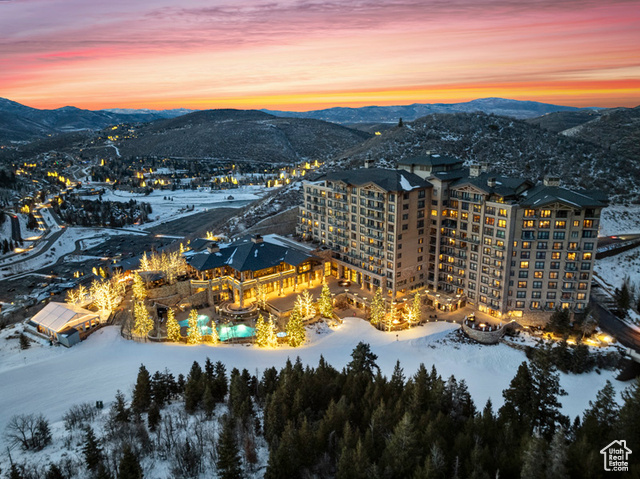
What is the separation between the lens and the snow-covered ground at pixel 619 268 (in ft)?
314

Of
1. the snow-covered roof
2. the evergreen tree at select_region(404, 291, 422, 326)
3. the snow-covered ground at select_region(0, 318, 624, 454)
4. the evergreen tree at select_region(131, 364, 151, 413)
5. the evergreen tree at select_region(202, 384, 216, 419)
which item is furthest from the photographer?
the evergreen tree at select_region(404, 291, 422, 326)

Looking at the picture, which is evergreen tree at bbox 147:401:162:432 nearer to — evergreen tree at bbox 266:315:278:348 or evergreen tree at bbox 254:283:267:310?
evergreen tree at bbox 266:315:278:348

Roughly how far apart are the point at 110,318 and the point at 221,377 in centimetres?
3267

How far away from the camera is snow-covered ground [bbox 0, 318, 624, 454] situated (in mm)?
48156

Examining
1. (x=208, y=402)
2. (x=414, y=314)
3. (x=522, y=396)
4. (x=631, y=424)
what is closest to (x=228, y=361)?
(x=208, y=402)

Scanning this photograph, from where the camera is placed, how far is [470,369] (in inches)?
2261

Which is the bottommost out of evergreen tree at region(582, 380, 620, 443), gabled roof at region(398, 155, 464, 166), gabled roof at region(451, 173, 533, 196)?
evergreen tree at region(582, 380, 620, 443)

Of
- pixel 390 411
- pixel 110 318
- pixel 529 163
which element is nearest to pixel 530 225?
pixel 390 411

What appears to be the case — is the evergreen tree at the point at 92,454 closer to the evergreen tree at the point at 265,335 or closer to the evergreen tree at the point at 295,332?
the evergreen tree at the point at 265,335

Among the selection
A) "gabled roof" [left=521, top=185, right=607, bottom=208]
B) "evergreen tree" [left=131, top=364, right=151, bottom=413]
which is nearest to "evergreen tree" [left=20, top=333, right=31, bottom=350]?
"evergreen tree" [left=131, top=364, right=151, bottom=413]

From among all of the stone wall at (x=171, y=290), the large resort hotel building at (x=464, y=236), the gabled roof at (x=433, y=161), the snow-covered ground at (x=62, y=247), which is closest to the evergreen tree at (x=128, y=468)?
the stone wall at (x=171, y=290)

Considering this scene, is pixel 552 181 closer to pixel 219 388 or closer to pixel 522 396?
pixel 522 396

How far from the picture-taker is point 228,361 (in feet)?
182

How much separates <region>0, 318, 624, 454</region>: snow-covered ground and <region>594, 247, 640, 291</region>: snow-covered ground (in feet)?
154
